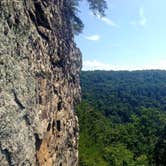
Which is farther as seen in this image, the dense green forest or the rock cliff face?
the dense green forest

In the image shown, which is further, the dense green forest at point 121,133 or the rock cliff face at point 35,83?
the dense green forest at point 121,133

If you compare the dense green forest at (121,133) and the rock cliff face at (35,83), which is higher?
the rock cliff face at (35,83)

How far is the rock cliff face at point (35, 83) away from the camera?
12.1 meters

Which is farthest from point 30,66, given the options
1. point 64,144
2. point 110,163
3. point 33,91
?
point 110,163

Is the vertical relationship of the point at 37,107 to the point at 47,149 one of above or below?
above

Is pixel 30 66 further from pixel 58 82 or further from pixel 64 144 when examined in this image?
pixel 64 144

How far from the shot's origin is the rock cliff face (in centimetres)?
1205

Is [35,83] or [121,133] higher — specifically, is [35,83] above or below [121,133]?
above

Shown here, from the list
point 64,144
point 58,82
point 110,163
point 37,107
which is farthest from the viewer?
point 110,163

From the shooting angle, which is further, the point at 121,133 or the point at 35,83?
the point at 121,133

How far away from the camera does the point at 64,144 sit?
63.8 ft

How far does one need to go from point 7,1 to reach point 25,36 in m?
1.60

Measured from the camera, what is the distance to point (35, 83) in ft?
46.8

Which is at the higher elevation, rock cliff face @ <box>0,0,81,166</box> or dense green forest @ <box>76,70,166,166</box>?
rock cliff face @ <box>0,0,81,166</box>
